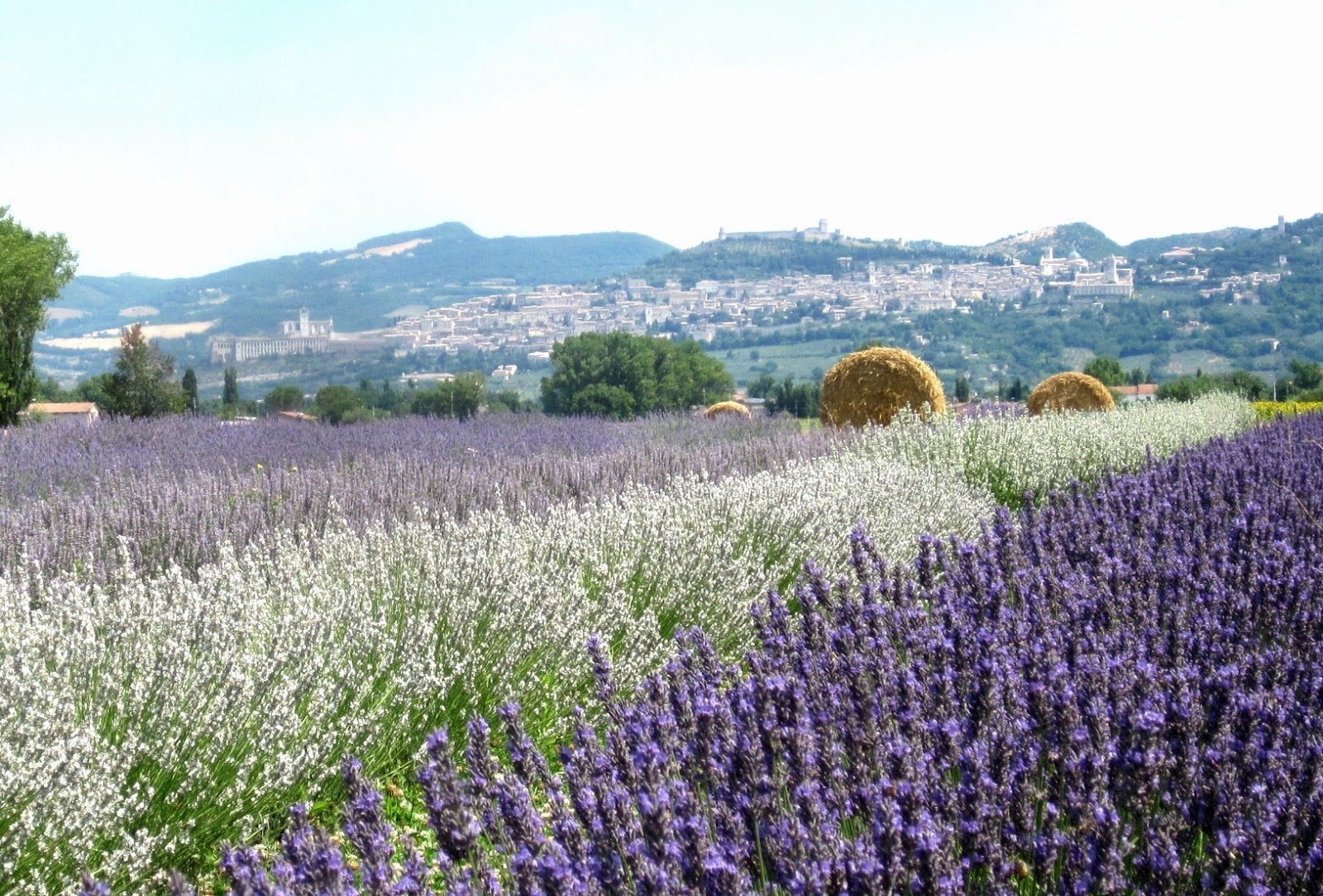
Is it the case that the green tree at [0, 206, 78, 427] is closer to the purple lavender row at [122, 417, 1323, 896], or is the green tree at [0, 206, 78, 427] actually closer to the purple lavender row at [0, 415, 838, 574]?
the purple lavender row at [0, 415, 838, 574]

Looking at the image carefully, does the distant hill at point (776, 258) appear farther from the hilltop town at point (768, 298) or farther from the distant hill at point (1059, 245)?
the distant hill at point (1059, 245)

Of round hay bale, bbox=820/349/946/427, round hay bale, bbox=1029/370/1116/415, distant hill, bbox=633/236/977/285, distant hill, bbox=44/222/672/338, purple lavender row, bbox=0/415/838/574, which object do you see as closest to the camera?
purple lavender row, bbox=0/415/838/574

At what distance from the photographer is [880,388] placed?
14.4m

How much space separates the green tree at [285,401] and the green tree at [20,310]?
808 centimetres

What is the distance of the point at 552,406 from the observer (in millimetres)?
40750

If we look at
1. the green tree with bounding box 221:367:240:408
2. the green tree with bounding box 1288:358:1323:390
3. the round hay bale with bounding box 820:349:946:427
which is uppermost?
the round hay bale with bounding box 820:349:946:427

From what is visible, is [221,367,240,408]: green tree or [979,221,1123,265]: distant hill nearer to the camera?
[221,367,240,408]: green tree

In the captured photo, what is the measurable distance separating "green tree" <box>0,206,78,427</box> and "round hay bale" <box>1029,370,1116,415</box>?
17837 mm

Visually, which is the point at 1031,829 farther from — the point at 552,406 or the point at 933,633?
the point at 552,406

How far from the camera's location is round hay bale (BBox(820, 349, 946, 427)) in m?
14.2

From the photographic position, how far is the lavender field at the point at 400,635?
1893 mm

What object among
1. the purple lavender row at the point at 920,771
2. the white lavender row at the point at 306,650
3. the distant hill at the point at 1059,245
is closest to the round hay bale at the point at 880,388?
the white lavender row at the point at 306,650

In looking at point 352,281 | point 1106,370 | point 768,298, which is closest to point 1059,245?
point 768,298

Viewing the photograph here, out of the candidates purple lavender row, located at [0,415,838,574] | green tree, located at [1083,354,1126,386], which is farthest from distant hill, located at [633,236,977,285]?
purple lavender row, located at [0,415,838,574]
